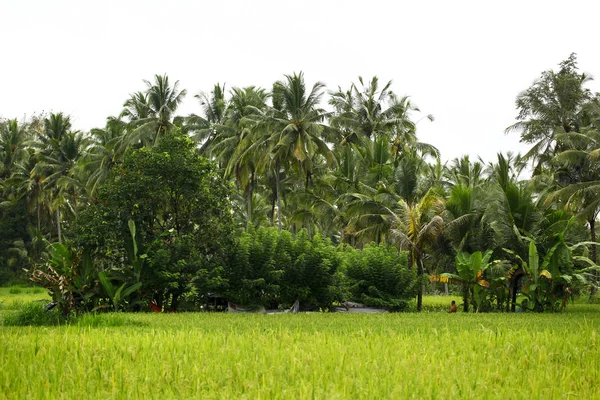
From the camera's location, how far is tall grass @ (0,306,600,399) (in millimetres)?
5504

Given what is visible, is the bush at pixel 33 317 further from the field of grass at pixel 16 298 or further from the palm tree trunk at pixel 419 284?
the palm tree trunk at pixel 419 284

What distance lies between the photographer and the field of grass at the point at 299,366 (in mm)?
5500

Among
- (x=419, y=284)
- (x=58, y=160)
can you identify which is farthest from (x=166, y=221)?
(x=58, y=160)

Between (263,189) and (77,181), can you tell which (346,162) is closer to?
(263,189)

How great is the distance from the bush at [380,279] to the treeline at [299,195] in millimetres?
153

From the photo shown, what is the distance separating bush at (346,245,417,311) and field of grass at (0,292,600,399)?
34.8 ft

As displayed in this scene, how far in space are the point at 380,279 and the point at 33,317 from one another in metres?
10.6

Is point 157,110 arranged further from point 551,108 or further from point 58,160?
point 551,108

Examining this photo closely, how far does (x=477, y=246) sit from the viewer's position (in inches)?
830

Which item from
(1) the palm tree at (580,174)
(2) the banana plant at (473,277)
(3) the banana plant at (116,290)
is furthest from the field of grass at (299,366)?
(1) the palm tree at (580,174)

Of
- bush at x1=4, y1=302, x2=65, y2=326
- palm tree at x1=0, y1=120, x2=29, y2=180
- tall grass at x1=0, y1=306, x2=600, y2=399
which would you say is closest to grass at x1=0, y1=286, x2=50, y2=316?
bush at x1=4, y1=302, x2=65, y2=326

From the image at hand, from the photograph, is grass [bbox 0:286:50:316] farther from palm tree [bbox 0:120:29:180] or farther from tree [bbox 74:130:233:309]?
palm tree [bbox 0:120:29:180]

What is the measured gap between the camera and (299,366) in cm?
646

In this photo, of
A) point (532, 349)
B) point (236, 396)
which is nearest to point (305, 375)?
point (236, 396)
